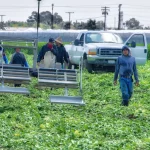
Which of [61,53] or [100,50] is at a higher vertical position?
[61,53]

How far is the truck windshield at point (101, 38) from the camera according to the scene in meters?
31.3

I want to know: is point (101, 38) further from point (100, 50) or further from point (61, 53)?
point (61, 53)

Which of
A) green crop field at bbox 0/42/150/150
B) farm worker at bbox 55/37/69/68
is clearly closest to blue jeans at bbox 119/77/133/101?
green crop field at bbox 0/42/150/150

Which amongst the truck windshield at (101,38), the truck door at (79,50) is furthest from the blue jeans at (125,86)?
the truck windshield at (101,38)

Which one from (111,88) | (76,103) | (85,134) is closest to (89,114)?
(76,103)

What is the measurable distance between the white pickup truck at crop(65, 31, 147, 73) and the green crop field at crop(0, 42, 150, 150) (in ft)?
27.8

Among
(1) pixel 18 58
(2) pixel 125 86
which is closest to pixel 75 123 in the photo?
(2) pixel 125 86

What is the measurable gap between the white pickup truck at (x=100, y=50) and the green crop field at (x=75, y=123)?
848 centimetres

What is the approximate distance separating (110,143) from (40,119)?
11.5 ft

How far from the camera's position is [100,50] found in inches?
1185

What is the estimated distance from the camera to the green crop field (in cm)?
1135

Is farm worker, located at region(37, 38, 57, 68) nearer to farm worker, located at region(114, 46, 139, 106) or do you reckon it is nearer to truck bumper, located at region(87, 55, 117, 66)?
farm worker, located at region(114, 46, 139, 106)

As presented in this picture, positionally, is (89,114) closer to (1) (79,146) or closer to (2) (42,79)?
(2) (42,79)

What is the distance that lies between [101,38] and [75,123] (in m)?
17.7
